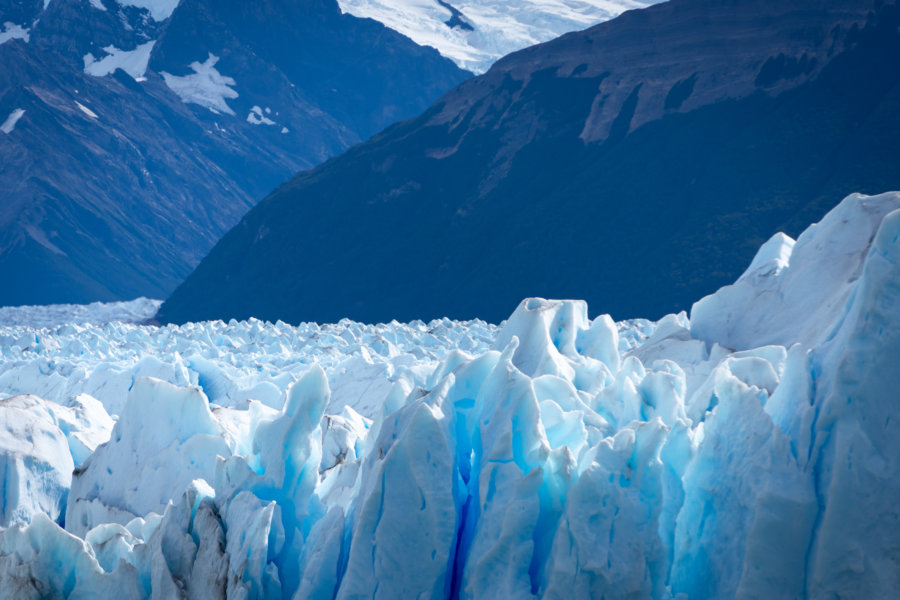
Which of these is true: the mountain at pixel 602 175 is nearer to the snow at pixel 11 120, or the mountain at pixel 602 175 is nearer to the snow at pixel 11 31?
the snow at pixel 11 120

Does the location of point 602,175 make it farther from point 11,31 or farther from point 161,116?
point 11,31

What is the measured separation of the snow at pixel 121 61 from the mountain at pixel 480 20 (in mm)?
20765

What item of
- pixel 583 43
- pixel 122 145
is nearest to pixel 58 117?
pixel 122 145

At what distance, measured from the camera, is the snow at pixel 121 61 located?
266 feet

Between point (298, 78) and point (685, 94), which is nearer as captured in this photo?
point (685, 94)

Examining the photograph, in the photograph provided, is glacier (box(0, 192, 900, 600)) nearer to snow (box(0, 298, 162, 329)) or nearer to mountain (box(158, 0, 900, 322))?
mountain (box(158, 0, 900, 322))

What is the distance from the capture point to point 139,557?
17.1 ft

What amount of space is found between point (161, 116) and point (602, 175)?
49016mm

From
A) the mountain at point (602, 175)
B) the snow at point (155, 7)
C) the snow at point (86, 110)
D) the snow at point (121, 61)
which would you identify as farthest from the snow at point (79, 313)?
the snow at point (155, 7)

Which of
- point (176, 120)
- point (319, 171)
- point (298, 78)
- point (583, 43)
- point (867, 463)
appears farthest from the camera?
point (298, 78)

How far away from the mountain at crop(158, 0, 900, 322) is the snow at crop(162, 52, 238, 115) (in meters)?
34.9

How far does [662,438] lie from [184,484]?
166 inches

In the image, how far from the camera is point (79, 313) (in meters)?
46.9

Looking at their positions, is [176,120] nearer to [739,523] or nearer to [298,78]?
[298,78]
